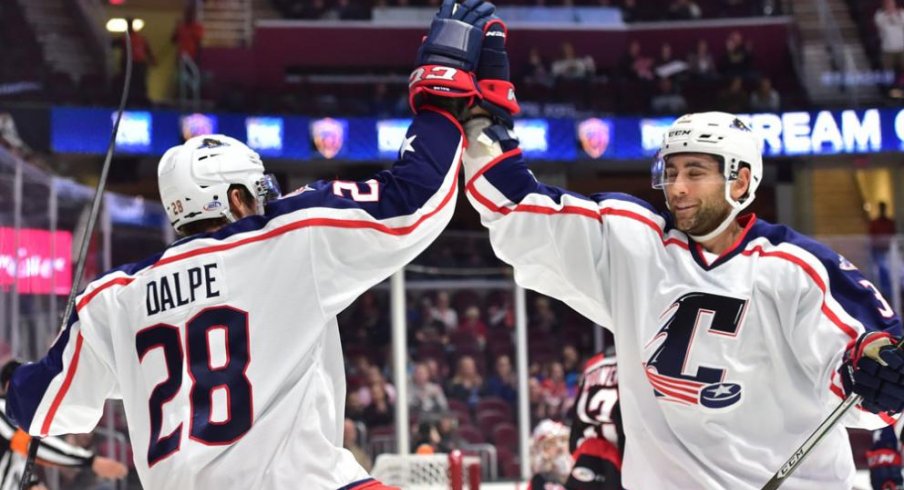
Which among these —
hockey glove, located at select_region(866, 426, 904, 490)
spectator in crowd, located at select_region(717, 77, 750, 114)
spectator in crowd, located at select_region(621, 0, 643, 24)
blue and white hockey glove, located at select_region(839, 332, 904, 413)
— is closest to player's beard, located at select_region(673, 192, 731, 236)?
blue and white hockey glove, located at select_region(839, 332, 904, 413)

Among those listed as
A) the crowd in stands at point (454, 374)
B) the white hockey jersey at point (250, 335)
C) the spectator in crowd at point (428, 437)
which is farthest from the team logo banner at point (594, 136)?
the white hockey jersey at point (250, 335)

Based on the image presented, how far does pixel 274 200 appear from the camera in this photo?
288cm

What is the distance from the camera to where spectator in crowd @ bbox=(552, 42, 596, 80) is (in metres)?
16.0

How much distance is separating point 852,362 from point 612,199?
63 centimetres

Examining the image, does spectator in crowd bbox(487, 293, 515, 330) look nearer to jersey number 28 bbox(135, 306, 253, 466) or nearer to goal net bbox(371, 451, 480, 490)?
goal net bbox(371, 451, 480, 490)

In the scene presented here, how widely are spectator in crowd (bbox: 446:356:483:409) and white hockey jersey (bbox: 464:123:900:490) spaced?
588 centimetres

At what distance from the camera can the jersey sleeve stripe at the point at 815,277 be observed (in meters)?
3.02

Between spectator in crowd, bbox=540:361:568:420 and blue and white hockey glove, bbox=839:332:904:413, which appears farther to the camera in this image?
spectator in crowd, bbox=540:361:568:420

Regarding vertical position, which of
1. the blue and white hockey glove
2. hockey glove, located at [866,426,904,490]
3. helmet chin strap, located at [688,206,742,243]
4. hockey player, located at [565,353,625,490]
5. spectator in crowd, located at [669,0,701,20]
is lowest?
hockey glove, located at [866,426,904,490]

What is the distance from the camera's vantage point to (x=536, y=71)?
1602 centimetres

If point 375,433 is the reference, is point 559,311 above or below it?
above

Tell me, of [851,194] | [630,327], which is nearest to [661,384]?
[630,327]

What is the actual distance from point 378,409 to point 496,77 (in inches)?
A: 228

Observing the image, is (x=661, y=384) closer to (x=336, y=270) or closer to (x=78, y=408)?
(x=336, y=270)
